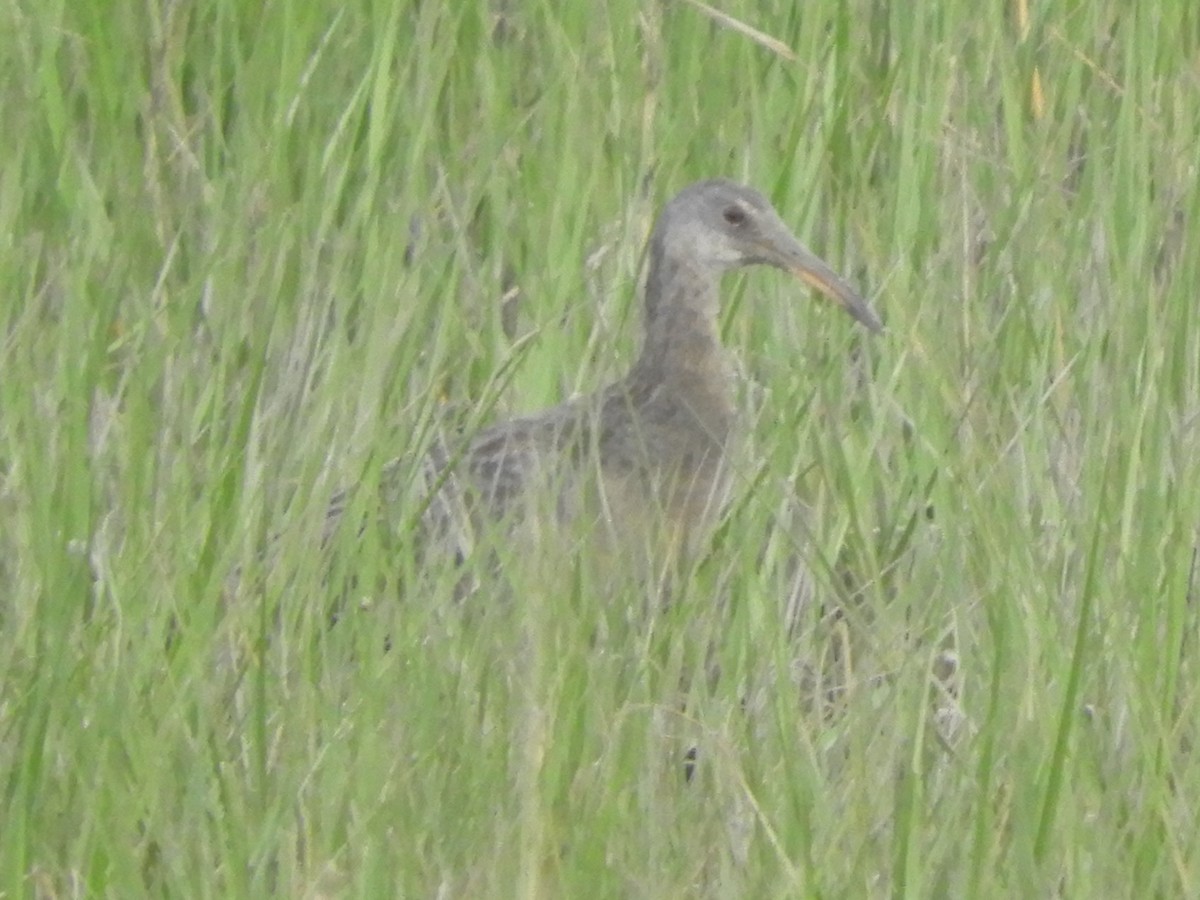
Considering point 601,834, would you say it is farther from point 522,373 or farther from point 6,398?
point 522,373

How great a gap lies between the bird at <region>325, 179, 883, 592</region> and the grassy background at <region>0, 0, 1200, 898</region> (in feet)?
0.20

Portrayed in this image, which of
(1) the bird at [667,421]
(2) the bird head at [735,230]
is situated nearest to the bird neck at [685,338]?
(1) the bird at [667,421]

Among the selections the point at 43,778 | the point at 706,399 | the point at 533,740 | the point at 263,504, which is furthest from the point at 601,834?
the point at 706,399

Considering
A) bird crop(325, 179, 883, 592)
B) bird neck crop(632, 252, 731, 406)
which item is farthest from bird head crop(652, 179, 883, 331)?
bird neck crop(632, 252, 731, 406)

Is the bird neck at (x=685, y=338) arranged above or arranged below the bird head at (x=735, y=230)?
below

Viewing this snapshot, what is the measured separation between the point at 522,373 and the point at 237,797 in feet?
4.57

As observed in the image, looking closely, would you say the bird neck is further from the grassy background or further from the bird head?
the bird head

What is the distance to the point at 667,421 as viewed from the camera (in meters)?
3.86

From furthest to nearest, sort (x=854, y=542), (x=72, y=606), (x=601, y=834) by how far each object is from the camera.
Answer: (x=854, y=542)
(x=72, y=606)
(x=601, y=834)

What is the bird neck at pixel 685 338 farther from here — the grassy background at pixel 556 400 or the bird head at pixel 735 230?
the bird head at pixel 735 230

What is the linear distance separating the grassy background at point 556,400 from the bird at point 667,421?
62 mm

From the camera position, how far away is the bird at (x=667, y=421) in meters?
3.25

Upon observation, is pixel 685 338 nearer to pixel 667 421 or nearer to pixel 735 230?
pixel 667 421

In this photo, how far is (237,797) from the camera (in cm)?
226
